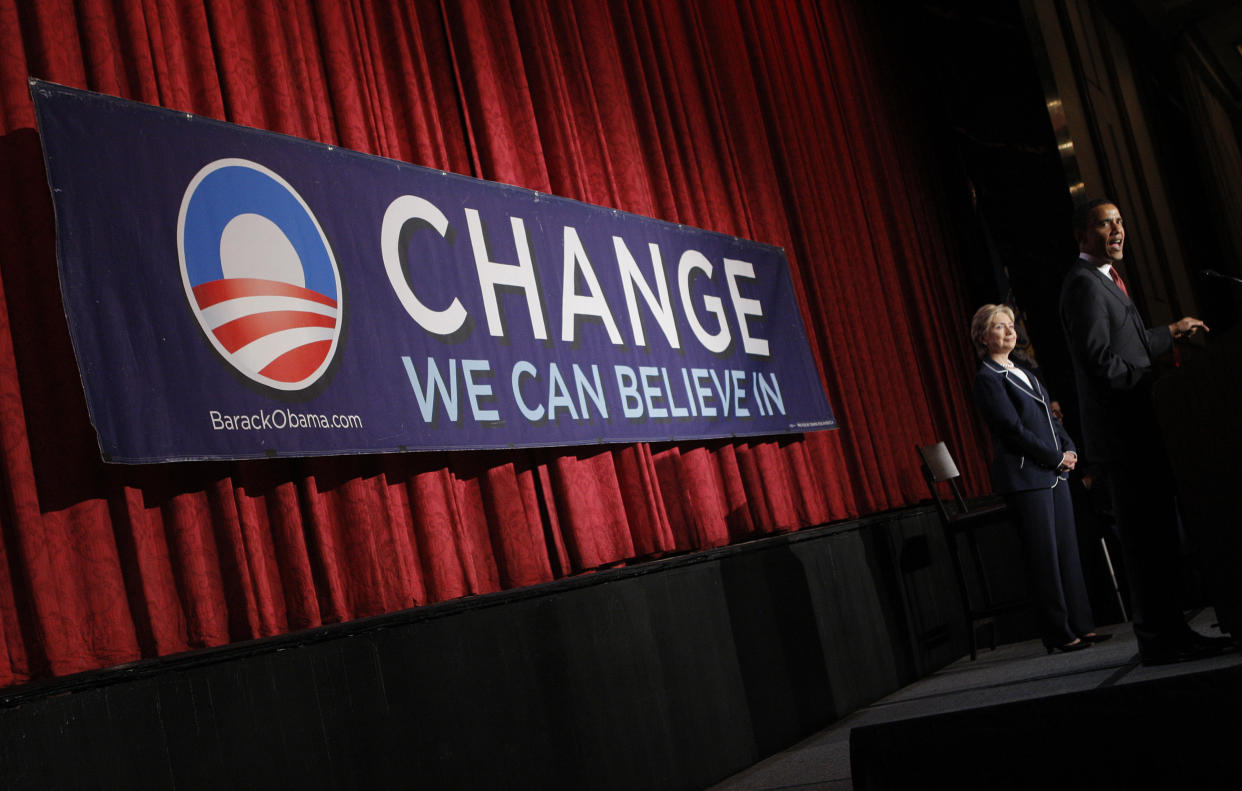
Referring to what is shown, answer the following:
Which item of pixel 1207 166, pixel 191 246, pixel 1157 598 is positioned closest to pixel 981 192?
pixel 1207 166

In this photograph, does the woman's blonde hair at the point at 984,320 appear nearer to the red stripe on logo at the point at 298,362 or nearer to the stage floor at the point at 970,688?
the stage floor at the point at 970,688

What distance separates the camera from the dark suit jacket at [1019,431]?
448cm

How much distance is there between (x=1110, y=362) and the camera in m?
3.44

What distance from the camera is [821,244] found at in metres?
5.68

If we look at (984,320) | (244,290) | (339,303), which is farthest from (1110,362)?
(244,290)

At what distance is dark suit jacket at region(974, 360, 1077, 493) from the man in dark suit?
0.89 metres

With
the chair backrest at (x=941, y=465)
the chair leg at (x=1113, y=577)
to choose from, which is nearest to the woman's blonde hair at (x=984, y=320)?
the chair backrest at (x=941, y=465)

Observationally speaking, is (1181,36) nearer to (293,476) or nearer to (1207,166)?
(1207,166)

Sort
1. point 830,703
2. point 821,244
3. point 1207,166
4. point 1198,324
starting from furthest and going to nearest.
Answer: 1. point 1207,166
2. point 821,244
3. point 830,703
4. point 1198,324

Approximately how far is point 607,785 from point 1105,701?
88.5 inches

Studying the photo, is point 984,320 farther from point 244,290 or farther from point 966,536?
point 244,290

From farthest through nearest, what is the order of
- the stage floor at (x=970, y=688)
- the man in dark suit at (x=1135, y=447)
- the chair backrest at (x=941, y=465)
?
1. the chair backrest at (x=941, y=465)
2. the man in dark suit at (x=1135, y=447)
3. the stage floor at (x=970, y=688)

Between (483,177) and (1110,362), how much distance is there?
194 centimetres

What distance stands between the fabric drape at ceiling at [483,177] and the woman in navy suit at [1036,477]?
770mm
